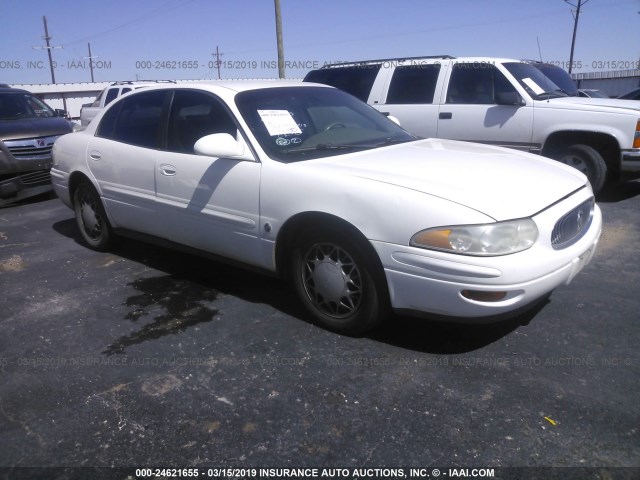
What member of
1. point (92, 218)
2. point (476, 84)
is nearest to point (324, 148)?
point (92, 218)

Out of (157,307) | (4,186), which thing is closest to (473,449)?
(157,307)

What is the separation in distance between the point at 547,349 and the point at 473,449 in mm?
1078

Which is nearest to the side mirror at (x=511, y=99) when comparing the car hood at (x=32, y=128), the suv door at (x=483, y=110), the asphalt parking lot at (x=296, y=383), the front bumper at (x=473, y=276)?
the suv door at (x=483, y=110)

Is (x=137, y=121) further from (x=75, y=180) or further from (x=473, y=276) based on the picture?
(x=473, y=276)

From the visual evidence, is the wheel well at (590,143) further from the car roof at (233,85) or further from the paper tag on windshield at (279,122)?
the paper tag on windshield at (279,122)

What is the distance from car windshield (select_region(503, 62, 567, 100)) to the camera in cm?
689

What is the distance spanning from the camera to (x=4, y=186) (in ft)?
23.6

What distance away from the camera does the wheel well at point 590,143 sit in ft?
21.4

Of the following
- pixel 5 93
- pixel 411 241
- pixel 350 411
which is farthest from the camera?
pixel 5 93

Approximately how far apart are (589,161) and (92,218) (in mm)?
5705

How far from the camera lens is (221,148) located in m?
3.54

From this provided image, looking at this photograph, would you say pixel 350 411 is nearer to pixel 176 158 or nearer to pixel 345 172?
pixel 345 172

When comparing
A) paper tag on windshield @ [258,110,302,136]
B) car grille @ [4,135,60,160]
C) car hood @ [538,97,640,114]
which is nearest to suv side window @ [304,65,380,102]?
car hood @ [538,97,640,114]

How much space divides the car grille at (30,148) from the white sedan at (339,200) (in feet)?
10.9
